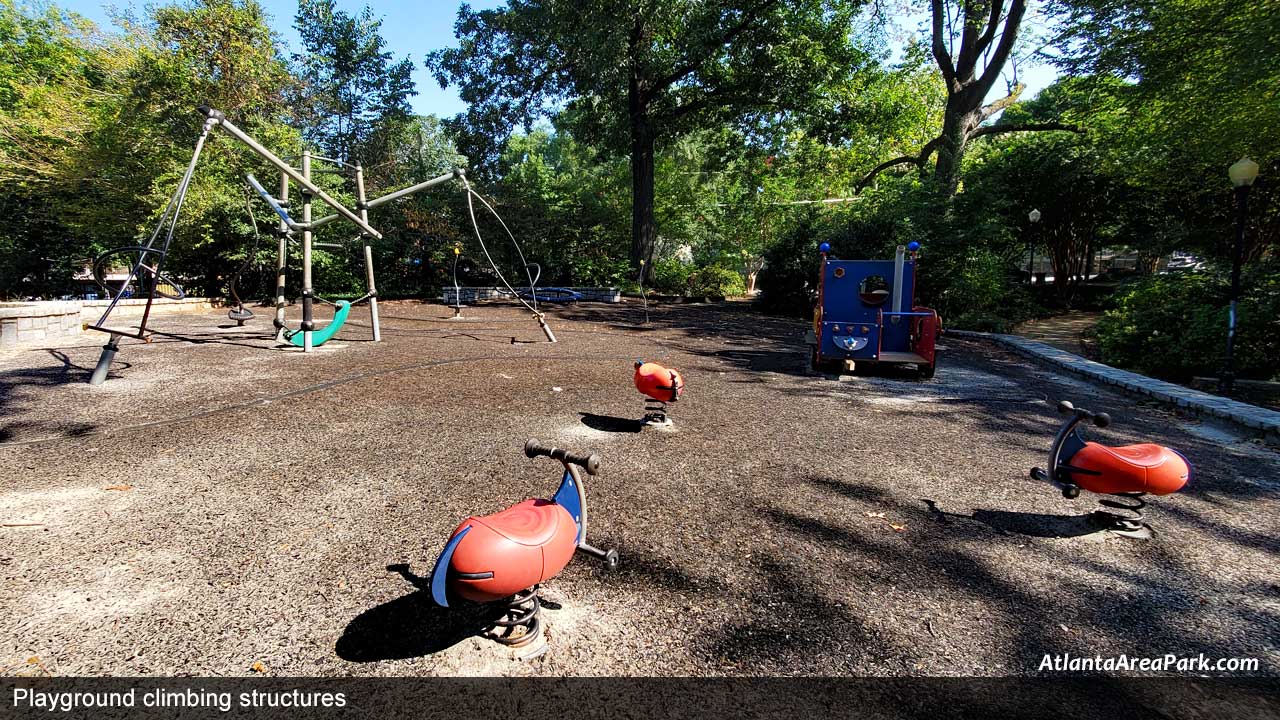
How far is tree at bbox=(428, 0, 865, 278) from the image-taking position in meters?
17.5

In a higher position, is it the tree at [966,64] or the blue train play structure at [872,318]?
the tree at [966,64]

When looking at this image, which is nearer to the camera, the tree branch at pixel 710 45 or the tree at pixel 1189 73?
the tree at pixel 1189 73

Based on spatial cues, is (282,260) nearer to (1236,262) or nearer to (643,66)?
(643,66)

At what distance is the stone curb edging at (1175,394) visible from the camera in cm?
598

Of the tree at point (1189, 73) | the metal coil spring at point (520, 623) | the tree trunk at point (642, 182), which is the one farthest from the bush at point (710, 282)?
Result: the metal coil spring at point (520, 623)

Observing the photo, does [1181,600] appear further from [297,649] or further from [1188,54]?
[1188,54]

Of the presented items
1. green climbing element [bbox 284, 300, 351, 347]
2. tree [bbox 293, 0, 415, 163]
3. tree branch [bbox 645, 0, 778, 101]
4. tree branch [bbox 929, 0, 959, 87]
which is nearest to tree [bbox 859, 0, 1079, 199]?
tree branch [bbox 929, 0, 959, 87]

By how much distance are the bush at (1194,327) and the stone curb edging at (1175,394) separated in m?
0.63

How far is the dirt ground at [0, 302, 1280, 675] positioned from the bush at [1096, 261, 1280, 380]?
269 centimetres

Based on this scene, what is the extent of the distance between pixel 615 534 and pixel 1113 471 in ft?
9.92

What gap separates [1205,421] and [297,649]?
9077 millimetres

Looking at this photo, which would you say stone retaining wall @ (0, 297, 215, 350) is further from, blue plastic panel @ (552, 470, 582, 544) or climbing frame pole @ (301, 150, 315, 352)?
blue plastic panel @ (552, 470, 582, 544)

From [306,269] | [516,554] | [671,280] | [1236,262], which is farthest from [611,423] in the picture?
[671,280]

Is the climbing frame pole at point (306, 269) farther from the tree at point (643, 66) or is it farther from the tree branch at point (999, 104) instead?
the tree branch at point (999, 104)
